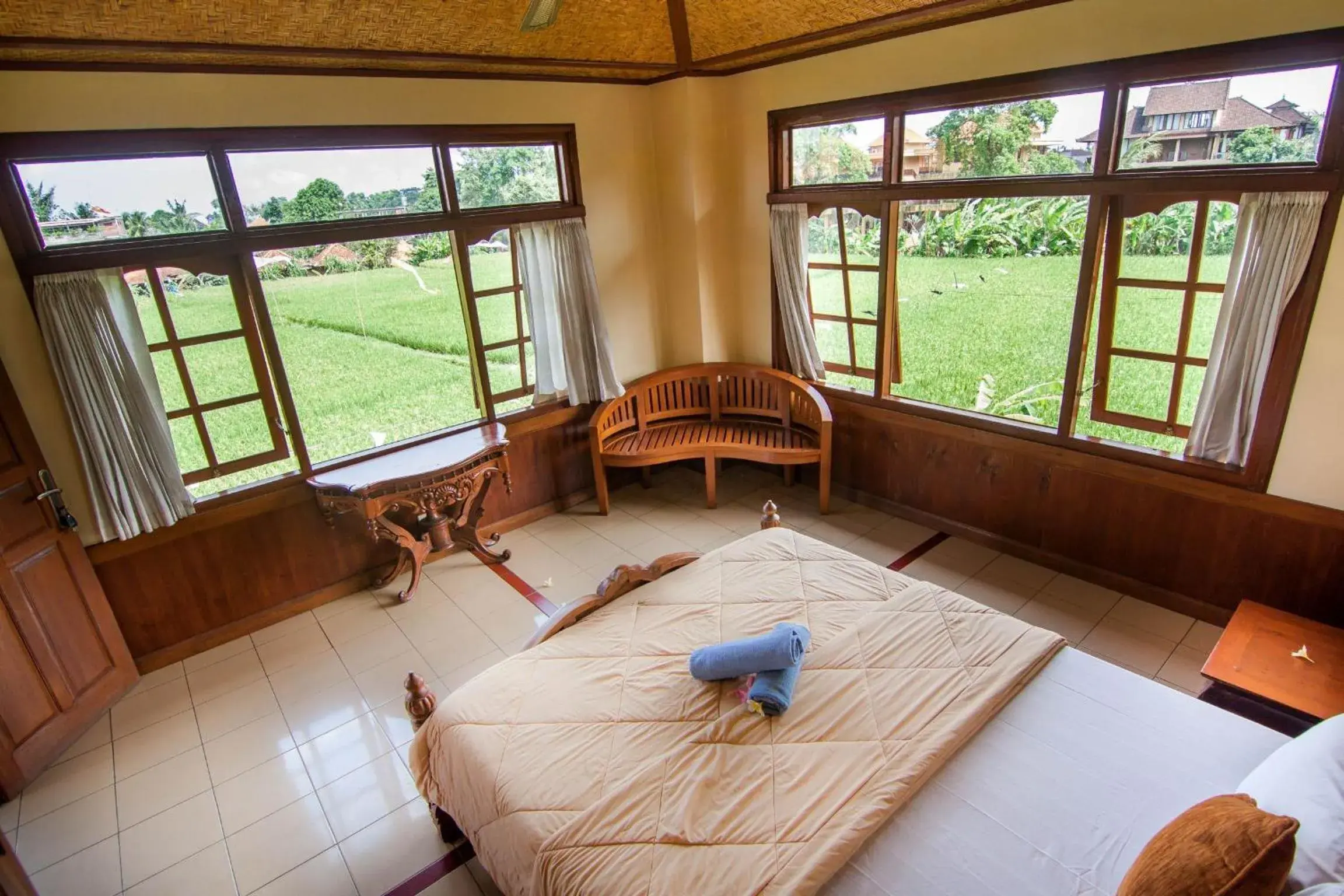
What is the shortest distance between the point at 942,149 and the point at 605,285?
7.25 feet

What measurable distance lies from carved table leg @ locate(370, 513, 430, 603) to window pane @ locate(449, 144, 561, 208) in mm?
1884

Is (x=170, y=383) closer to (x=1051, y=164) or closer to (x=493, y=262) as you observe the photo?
(x=493, y=262)

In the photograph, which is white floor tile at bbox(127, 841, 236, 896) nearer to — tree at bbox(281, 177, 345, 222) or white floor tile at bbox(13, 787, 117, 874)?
white floor tile at bbox(13, 787, 117, 874)

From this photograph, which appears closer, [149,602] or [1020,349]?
[149,602]

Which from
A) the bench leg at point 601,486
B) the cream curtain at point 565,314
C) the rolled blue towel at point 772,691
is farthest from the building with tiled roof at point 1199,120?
the bench leg at point 601,486

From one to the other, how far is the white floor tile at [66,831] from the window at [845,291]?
4247mm

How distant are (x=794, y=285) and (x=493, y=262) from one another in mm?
1920

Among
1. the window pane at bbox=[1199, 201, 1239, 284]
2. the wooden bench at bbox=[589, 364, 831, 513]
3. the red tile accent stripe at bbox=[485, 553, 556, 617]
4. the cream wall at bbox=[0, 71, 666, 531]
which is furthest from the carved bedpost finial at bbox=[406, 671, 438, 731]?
the window pane at bbox=[1199, 201, 1239, 284]

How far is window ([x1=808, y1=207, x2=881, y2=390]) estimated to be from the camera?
414 cm

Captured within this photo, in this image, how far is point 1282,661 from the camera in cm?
245

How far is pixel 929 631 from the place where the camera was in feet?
7.62

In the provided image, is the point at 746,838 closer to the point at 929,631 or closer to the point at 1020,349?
the point at 929,631

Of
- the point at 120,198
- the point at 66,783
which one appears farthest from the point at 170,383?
the point at 66,783

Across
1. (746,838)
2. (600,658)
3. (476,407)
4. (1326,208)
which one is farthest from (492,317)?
(1326,208)
